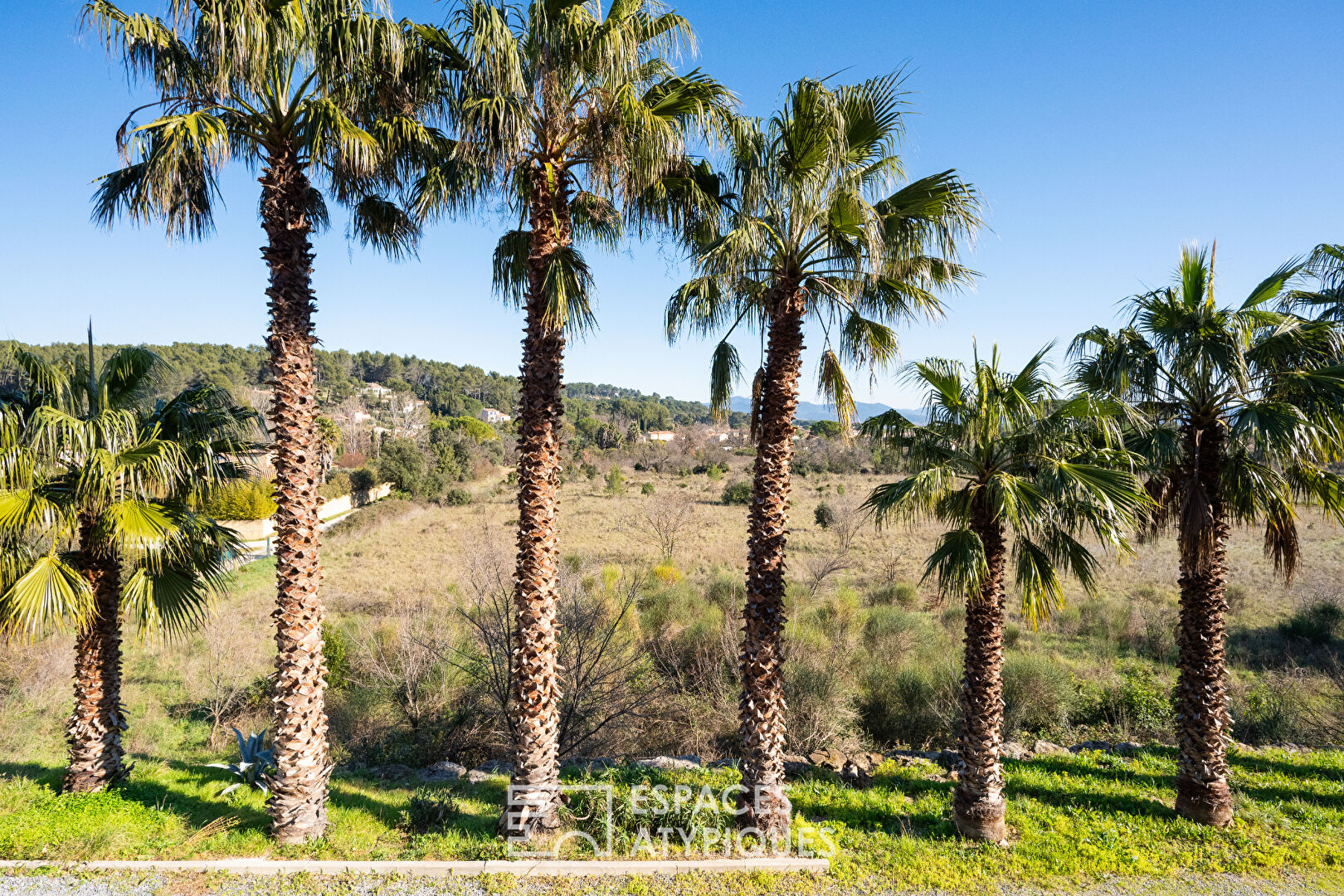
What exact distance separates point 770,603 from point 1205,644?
202 inches

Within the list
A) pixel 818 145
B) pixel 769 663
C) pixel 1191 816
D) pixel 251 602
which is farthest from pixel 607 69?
pixel 251 602

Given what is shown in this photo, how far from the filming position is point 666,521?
2466cm

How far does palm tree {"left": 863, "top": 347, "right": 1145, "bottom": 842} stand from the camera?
253 inches

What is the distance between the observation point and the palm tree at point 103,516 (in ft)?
21.3

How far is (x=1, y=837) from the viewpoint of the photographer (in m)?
6.36

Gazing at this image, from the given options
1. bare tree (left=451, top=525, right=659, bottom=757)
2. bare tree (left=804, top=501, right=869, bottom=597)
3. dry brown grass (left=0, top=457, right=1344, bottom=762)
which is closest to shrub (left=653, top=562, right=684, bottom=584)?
dry brown grass (left=0, top=457, right=1344, bottom=762)

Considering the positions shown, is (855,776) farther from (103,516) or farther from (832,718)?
(103,516)

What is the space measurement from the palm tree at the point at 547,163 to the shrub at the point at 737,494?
1124 inches

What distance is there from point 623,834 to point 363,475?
35287 millimetres

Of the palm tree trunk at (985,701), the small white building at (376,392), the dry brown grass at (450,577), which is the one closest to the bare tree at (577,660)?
the dry brown grass at (450,577)

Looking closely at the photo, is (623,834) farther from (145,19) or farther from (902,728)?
(145,19)

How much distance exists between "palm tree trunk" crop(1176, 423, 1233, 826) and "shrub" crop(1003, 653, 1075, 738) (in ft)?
14.0

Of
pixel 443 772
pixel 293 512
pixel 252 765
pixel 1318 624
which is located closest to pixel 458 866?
pixel 252 765

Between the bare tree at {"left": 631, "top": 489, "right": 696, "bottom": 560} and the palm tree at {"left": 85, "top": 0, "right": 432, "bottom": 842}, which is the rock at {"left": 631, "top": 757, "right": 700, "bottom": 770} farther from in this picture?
the bare tree at {"left": 631, "top": 489, "right": 696, "bottom": 560}
